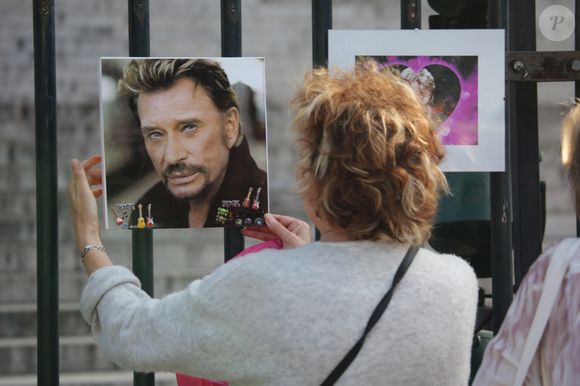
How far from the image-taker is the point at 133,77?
180cm

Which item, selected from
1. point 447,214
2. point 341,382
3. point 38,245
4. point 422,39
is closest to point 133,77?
point 38,245

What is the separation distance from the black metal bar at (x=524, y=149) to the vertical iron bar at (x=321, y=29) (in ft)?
1.39

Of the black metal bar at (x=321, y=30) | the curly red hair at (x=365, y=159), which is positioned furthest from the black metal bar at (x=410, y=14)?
the curly red hair at (x=365, y=159)

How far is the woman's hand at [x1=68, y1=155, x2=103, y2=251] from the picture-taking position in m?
1.70

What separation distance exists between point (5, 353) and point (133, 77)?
159 inches

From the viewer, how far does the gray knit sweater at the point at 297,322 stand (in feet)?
4.67

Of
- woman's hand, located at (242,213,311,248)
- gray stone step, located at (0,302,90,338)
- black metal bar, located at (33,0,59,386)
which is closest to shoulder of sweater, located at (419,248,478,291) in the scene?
woman's hand, located at (242,213,311,248)

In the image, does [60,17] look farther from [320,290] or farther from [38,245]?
[320,290]

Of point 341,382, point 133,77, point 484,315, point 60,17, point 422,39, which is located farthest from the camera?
point 60,17

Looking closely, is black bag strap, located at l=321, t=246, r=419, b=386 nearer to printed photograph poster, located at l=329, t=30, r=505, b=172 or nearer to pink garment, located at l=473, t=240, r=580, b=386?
pink garment, located at l=473, t=240, r=580, b=386

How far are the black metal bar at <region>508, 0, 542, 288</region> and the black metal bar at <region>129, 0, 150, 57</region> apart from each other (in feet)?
2.59

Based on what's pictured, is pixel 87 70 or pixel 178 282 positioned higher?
pixel 87 70

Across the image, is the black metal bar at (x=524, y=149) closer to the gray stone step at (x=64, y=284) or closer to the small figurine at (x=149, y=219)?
the small figurine at (x=149, y=219)

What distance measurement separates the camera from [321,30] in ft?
6.36
